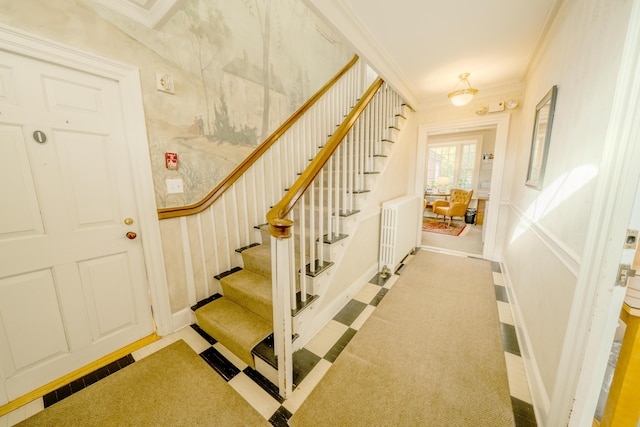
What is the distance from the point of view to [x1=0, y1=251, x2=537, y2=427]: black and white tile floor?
4.00ft

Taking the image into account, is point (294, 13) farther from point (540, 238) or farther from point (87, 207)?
point (540, 238)

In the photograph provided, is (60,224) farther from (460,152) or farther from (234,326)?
(460,152)

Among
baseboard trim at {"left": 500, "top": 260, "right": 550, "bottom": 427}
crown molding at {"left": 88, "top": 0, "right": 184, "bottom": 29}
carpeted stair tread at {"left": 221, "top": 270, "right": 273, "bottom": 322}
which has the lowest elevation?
baseboard trim at {"left": 500, "top": 260, "right": 550, "bottom": 427}

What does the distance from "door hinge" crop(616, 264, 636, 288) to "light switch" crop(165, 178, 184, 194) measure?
248 centimetres

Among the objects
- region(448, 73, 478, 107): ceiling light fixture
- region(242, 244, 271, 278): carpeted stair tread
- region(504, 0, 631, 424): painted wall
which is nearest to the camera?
region(504, 0, 631, 424): painted wall

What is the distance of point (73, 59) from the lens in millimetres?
1263

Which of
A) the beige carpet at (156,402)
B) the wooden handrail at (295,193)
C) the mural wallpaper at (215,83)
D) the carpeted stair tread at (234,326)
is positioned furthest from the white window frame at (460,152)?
the beige carpet at (156,402)

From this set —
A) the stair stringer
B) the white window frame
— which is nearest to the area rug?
the white window frame

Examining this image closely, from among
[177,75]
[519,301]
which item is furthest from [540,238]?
[177,75]

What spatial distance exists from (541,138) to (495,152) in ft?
5.24

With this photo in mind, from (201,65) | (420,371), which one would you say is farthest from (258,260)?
(201,65)

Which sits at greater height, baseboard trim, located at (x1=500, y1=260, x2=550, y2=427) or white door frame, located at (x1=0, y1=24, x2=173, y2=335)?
white door frame, located at (x1=0, y1=24, x2=173, y2=335)

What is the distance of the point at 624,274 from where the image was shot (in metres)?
0.78

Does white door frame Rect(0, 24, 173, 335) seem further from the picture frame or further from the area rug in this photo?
the area rug
